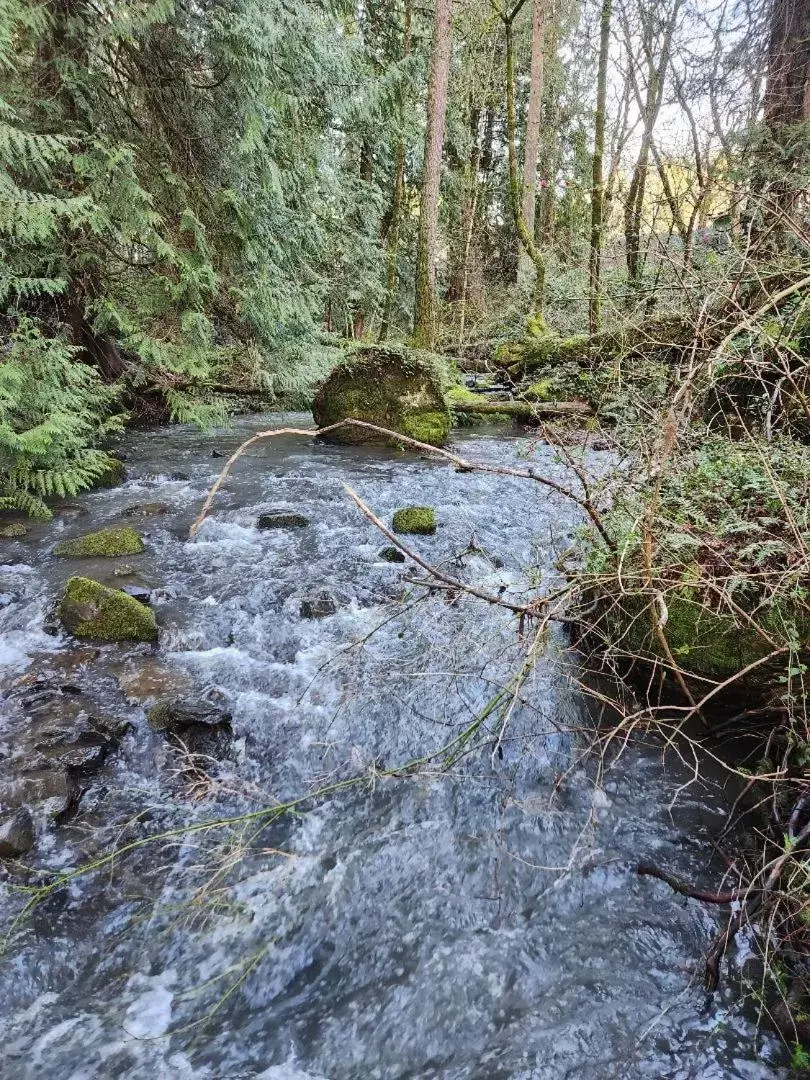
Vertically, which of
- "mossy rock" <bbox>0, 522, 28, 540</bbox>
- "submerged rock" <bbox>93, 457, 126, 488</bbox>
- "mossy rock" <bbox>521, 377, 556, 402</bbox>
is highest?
"mossy rock" <bbox>521, 377, 556, 402</bbox>

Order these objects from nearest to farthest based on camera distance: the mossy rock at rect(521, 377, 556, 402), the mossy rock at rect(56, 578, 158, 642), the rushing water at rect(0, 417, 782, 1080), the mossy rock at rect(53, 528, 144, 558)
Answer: the rushing water at rect(0, 417, 782, 1080) → the mossy rock at rect(56, 578, 158, 642) → the mossy rock at rect(53, 528, 144, 558) → the mossy rock at rect(521, 377, 556, 402)

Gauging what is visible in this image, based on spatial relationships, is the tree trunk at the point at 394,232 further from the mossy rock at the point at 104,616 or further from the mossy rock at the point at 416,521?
the mossy rock at the point at 104,616

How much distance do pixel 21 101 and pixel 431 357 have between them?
22.3 feet

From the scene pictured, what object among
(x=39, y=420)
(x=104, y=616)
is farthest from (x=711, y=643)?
(x=39, y=420)

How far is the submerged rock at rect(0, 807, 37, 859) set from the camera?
2875 millimetres

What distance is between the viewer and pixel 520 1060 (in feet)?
7.31

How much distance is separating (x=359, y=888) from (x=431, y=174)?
42.0 ft

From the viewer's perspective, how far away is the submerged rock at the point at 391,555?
6.20 m

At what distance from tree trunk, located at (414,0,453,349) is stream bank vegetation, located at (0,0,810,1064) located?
2.1 inches

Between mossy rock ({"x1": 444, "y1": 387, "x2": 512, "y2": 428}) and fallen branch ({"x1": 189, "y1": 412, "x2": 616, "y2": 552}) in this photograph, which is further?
mossy rock ({"x1": 444, "y1": 387, "x2": 512, "y2": 428})

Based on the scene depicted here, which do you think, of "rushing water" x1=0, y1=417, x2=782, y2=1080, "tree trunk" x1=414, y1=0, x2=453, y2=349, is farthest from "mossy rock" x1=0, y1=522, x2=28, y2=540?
"tree trunk" x1=414, y1=0, x2=453, y2=349

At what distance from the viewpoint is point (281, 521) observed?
7.23 m

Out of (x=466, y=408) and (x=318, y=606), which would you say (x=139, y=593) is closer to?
(x=318, y=606)

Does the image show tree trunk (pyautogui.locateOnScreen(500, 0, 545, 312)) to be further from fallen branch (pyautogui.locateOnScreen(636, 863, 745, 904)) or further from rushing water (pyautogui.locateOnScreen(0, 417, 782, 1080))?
fallen branch (pyautogui.locateOnScreen(636, 863, 745, 904))
